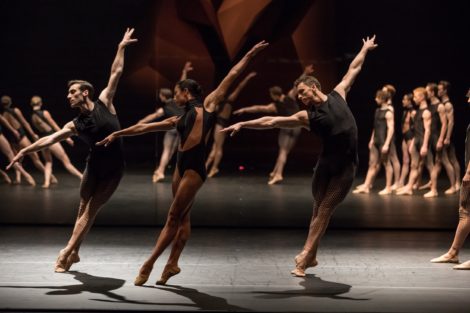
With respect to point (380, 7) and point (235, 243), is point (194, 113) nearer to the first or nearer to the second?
point (235, 243)

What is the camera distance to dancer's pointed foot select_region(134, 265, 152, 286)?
802 cm

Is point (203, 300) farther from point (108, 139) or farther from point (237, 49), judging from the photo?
point (237, 49)

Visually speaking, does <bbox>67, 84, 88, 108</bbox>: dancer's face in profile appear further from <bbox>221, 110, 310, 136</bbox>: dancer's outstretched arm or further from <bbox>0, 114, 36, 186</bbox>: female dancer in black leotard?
<bbox>0, 114, 36, 186</bbox>: female dancer in black leotard

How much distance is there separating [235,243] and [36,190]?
18.0ft

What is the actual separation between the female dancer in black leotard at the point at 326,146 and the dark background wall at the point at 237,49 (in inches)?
171

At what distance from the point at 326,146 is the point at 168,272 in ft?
5.68

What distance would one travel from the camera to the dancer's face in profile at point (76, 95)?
8.64 metres

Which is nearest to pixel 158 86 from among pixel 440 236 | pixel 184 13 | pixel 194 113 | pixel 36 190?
pixel 184 13

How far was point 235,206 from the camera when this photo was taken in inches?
508

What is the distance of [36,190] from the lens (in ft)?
49.1

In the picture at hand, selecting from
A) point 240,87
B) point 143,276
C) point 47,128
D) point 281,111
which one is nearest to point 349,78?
point 143,276

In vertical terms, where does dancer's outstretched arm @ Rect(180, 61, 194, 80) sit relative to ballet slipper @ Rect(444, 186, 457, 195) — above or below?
above

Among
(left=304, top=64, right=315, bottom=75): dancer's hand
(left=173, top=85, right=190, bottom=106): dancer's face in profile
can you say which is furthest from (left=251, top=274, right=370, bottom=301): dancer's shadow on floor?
(left=304, top=64, right=315, bottom=75): dancer's hand

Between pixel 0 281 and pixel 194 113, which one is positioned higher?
pixel 194 113
